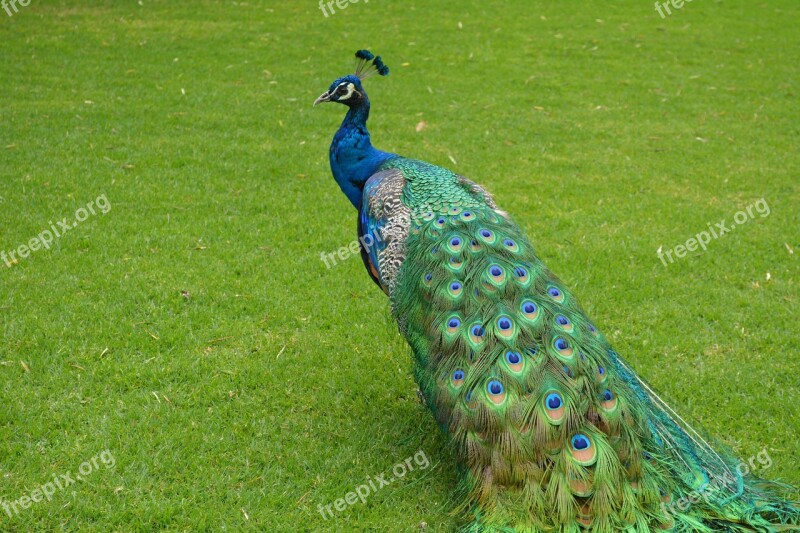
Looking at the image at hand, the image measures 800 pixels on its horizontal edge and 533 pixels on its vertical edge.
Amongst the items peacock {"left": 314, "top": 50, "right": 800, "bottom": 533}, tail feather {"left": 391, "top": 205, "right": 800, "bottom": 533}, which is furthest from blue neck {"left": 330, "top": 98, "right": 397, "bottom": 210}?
tail feather {"left": 391, "top": 205, "right": 800, "bottom": 533}

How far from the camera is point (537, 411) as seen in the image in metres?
3.50

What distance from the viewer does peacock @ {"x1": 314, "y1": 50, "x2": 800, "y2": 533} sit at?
3.42 meters

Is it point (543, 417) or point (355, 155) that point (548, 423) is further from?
point (355, 155)

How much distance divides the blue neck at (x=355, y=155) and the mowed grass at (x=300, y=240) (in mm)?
1179

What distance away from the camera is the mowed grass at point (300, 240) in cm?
453

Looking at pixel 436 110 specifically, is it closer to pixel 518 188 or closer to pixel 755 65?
pixel 518 188

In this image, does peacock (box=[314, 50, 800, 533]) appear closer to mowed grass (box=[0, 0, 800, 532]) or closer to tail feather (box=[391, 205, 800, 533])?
tail feather (box=[391, 205, 800, 533])

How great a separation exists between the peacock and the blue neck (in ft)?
3.28

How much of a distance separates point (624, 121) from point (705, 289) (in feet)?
15.4

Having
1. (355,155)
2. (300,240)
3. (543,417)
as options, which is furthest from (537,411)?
(300,240)

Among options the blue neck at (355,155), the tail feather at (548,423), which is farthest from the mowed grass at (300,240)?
the blue neck at (355,155)

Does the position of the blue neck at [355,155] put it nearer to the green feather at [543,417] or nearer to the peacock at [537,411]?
the peacock at [537,411]

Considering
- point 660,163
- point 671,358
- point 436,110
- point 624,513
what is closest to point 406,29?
point 436,110

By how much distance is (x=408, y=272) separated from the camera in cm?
430
